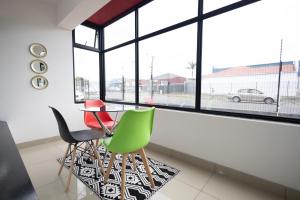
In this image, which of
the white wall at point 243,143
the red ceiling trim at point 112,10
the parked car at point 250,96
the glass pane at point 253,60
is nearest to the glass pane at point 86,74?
the red ceiling trim at point 112,10

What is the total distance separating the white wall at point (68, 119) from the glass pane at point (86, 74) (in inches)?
9.7

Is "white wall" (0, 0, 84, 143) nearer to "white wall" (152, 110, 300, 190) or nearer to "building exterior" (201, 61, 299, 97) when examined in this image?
"white wall" (152, 110, 300, 190)

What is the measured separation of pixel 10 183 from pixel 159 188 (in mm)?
1404

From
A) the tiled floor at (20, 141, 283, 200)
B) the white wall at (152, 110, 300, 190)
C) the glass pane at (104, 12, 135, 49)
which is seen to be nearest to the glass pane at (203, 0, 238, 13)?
the white wall at (152, 110, 300, 190)

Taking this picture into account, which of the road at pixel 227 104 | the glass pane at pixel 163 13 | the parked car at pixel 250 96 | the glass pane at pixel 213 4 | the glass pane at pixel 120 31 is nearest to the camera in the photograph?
the road at pixel 227 104

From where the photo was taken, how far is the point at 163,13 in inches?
108

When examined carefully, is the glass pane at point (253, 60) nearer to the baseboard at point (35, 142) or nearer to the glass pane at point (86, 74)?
the glass pane at point (86, 74)

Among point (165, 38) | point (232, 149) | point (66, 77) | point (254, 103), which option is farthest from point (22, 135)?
point (254, 103)

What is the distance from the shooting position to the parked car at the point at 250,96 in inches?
69.9

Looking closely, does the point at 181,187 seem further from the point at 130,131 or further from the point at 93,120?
the point at 93,120

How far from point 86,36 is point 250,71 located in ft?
12.4

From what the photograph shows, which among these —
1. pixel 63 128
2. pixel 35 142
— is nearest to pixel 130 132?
pixel 63 128

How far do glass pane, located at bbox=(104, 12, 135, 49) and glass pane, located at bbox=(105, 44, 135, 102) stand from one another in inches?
8.4

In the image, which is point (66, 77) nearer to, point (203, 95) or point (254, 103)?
point (203, 95)
